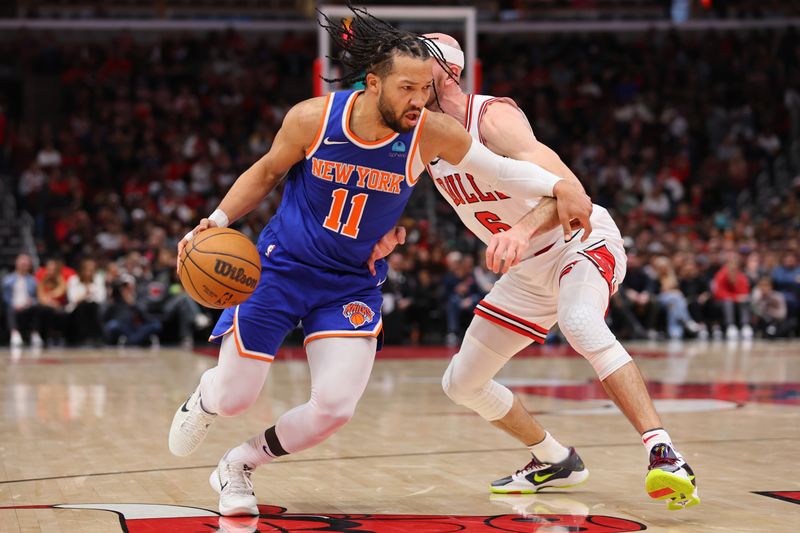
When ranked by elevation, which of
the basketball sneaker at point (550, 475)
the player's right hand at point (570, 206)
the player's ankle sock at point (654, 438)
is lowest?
the basketball sneaker at point (550, 475)

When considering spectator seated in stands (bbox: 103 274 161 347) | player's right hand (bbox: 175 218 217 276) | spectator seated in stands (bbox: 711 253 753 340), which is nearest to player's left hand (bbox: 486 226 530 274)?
player's right hand (bbox: 175 218 217 276)

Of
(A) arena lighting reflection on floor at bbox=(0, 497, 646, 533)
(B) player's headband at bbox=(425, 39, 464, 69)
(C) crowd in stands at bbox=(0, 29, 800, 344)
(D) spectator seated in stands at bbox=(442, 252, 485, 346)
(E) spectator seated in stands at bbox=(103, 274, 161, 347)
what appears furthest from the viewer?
(D) spectator seated in stands at bbox=(442, 252, 485, 346)

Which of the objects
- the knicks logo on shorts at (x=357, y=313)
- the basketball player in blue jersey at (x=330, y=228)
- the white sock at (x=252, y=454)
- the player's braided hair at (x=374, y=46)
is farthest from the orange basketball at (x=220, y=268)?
the player's braided hair at (x=374, y=46)

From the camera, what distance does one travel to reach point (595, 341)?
4.45 meters

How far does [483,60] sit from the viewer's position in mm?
24438

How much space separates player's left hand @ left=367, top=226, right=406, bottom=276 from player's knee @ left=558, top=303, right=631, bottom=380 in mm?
759

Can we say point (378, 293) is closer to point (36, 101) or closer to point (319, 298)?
point (319, 298)

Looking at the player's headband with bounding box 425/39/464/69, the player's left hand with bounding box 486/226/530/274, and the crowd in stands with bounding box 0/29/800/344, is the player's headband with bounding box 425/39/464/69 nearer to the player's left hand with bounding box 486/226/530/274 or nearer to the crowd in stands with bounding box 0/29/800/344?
the player's left hand with bounding box 486/226/530/274

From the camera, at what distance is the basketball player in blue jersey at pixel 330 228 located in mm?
4262

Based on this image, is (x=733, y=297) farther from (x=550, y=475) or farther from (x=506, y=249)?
(x=506, y=249)

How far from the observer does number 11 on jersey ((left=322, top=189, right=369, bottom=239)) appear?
4340 mm

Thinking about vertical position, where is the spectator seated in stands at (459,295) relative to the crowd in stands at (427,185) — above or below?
below

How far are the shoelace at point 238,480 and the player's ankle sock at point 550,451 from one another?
52.6 inches

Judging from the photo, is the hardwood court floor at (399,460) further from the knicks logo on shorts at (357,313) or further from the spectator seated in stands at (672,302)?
the spectator seated in stands at (672,302)
